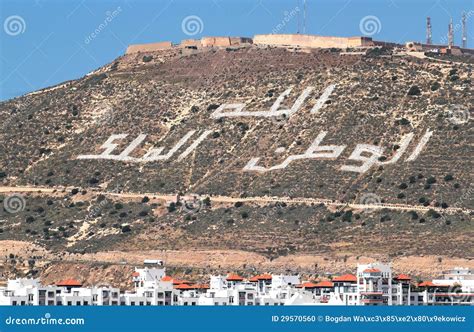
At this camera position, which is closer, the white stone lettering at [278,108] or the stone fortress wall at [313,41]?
the white stone lettering at [278,108]

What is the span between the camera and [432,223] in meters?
141

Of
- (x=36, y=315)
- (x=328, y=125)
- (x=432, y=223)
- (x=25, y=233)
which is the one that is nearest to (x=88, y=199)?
(x=25, y=233)

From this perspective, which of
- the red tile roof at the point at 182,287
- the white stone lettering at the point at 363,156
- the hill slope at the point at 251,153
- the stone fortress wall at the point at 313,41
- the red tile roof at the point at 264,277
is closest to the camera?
the red tile roof at the point at 182,287

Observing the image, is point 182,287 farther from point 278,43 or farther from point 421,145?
point 278,43

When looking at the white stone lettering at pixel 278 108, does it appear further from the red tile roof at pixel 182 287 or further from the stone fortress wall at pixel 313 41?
the red tile roof at pixel 182 287

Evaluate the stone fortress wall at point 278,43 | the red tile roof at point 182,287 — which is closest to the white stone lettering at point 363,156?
the stone fortress wall at point 278,43

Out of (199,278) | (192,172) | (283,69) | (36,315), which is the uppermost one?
(283,69)

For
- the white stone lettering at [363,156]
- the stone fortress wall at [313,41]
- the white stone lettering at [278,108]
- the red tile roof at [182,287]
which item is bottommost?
the red tile roof at [182,287]

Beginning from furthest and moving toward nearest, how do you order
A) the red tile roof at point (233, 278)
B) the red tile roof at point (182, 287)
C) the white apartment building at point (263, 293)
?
the red tile roof at point (233, 278)
the red tile roof at point (182, 287)
the white apartment building at point (263, 293)

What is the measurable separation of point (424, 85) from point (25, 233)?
119ft

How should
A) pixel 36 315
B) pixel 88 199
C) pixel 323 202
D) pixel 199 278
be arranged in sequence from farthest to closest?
pixel 88 199, pixel 323 202, pixel 199 278, pixel 36 315

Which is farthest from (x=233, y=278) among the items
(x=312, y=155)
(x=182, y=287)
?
(x=312, y=155)

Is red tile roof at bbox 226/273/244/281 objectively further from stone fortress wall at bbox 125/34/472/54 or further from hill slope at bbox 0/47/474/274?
stone fortress wall at bbox 125/34/472/54

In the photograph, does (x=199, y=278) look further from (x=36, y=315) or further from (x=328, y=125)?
(x=36, y=315)
